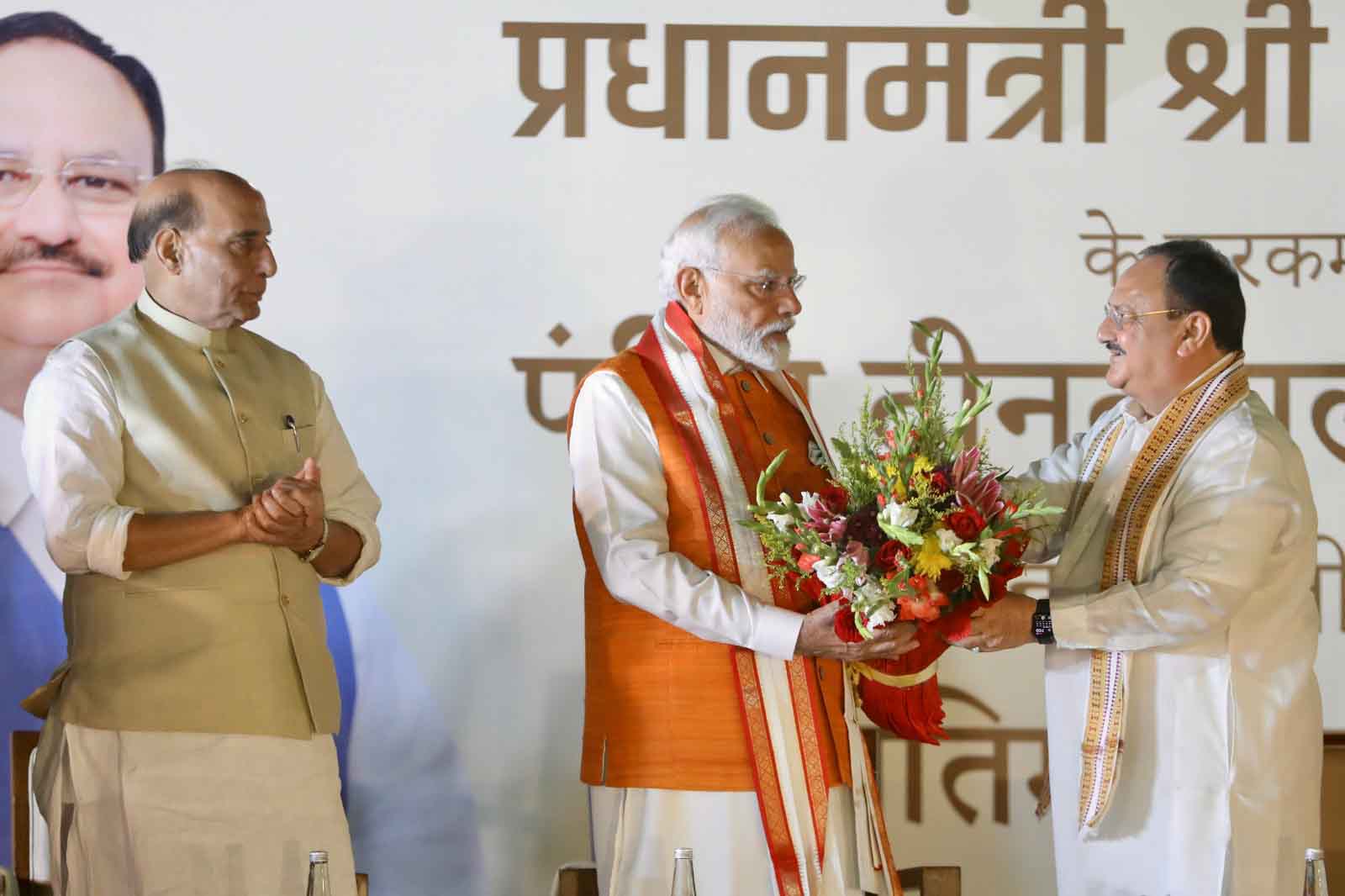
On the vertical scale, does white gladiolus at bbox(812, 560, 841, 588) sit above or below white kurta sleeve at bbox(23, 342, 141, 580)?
below

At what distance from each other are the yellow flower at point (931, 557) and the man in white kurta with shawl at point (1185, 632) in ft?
1.28

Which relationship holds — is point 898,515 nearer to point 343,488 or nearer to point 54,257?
point 343,488

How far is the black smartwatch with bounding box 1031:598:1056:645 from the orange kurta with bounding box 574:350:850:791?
411mm

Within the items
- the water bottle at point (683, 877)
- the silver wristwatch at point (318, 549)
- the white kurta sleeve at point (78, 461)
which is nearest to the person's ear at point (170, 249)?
the white kurta sleeve at point (78, 461)

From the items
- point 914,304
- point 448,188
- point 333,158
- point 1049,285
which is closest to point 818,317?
point 914,304

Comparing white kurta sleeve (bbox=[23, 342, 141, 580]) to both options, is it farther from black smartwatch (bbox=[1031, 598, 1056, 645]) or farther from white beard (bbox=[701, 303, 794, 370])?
black smartwatch (bbox=[1031, 598, 1056, 645])

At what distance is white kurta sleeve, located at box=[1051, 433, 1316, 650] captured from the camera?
127 inches

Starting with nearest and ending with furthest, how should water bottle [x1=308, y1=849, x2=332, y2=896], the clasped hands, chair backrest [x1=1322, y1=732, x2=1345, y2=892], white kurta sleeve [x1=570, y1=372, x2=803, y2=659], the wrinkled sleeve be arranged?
water bottle [x1=308, y1=849, x2=332, y2=896], the clasped hands, white kurta sleeve [x1=570, y1=372, x2=803, y2=659], the wrinkled sleeve, chair backrest [x1=1322, y1=732, x2=1345, y2=892]

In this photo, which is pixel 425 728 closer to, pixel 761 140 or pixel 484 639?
pixel 484 639

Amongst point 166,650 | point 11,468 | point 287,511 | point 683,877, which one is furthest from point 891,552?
point 11,468

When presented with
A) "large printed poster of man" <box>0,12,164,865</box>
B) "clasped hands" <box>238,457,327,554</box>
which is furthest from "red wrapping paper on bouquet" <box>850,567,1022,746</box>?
"large printed poster of man" <box>0,12,164,865</box>

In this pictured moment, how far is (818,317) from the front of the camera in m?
4.42

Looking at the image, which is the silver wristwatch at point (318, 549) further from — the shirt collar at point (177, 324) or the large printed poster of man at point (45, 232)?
the large printed poster of man at point (45, 232)

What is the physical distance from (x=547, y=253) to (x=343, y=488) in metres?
1.18
